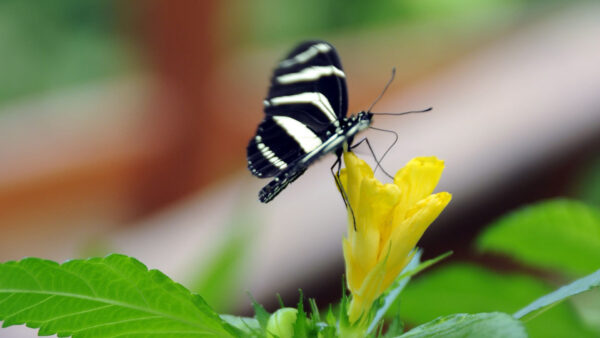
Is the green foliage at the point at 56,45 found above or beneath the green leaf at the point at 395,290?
above

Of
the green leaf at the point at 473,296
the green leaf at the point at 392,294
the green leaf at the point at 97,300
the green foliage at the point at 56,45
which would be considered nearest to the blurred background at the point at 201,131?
the green foliage at the point at 56,45

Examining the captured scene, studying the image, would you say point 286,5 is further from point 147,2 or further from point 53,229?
point 53,229

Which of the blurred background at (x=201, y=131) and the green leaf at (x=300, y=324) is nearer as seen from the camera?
the green leaf at (x=300, y=324)

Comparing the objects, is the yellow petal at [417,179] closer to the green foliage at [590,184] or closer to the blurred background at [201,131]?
the blurred background at [201,131]

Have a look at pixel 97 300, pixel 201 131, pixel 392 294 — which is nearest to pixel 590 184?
pixel 201 131

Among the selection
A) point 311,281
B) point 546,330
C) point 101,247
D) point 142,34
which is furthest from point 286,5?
point 546,330

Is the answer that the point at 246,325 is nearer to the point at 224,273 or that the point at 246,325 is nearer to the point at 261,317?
the point at 261,317
